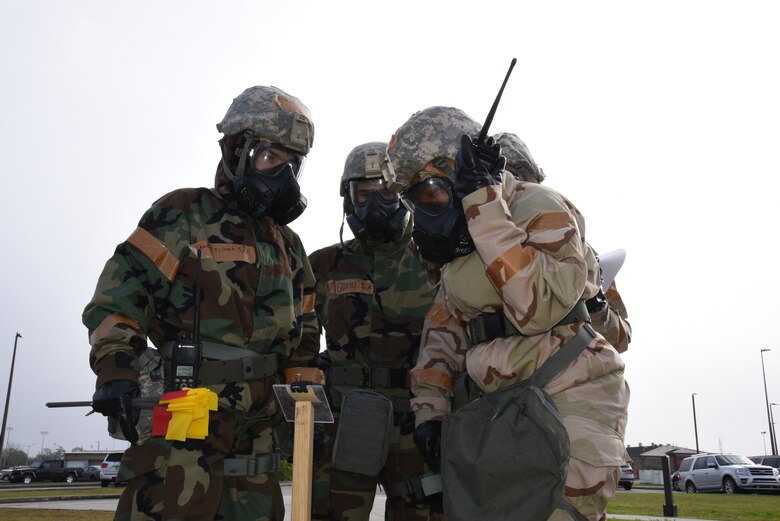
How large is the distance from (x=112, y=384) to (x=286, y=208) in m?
1.28

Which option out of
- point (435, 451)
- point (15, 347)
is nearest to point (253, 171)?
point (435, 451)

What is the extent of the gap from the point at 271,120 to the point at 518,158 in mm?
1576

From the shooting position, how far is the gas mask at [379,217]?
468 cm

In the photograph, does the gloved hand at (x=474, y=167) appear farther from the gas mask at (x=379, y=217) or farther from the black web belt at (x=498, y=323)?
the gas mask at (x=379, y=217)

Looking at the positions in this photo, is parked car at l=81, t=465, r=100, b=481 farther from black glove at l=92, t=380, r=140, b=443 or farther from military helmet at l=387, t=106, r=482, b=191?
military helmet at l=387, t=106, r=482, b=191

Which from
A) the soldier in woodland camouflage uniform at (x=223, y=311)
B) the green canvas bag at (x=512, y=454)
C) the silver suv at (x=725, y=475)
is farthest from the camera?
the silver suv at (x=725, y=475)

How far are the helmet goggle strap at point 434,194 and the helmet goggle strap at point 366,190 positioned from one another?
56.0 inches

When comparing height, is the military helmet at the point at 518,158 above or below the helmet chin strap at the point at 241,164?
above

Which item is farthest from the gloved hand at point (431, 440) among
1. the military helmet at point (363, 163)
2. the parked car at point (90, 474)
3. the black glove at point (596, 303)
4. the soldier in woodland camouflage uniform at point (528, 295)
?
the parked car at point (90, 474)

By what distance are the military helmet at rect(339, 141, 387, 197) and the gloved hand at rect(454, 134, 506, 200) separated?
199cm

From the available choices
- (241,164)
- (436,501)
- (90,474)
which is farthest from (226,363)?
(90,474)

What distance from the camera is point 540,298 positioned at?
251 cm

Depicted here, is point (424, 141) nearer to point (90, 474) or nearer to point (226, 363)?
point (226, 363)

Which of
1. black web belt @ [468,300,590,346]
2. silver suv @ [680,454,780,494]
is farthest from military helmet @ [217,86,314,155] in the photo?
silver suv @ [680,454,780,494]
